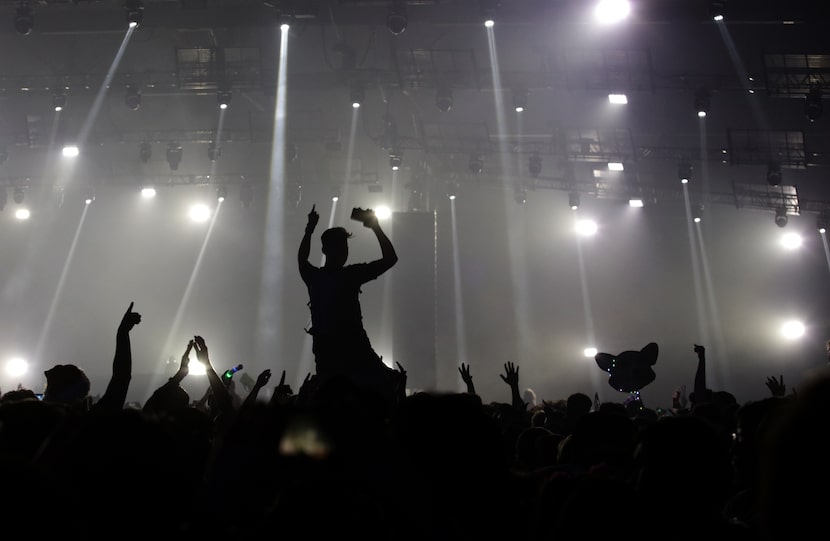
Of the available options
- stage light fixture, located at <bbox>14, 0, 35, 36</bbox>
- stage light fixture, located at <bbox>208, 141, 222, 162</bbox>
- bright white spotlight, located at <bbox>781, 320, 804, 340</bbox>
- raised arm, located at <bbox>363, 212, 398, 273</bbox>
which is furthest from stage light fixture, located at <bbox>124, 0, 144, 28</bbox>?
bright white spotlight, located at <bbox>781, 320, 804, 340</bbox>

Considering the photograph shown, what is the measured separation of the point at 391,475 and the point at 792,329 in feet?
78.4

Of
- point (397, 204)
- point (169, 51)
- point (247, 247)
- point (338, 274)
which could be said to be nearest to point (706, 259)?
point (397, 204)

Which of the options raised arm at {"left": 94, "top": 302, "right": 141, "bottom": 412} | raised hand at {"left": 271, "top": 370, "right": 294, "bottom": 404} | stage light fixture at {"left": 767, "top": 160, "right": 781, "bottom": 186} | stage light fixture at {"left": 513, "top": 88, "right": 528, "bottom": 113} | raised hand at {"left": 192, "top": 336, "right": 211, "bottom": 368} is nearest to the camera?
raised hand at {"left": 271, "top": 370, "right": 294, "bottom": 404}

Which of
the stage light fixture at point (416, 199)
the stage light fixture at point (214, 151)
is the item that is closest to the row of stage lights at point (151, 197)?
the stage light fixture at point (214, 151)

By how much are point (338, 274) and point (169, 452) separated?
11.2 ft

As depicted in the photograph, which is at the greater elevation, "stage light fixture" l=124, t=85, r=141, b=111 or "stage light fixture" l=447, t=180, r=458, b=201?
"stage light fixture" l=124, t=85, r=141, b=111

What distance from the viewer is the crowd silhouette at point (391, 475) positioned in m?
1.24

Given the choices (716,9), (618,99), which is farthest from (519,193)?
(716,9)

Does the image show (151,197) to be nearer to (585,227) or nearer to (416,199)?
(416,199)

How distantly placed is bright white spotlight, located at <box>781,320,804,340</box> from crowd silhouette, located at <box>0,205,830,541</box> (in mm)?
22083

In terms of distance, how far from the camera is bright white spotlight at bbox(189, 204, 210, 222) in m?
23.9

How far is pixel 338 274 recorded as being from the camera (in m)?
5.03

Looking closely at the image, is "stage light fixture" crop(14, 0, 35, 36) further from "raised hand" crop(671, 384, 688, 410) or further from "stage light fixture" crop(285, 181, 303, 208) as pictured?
"raised hand" crop(671, 384, 688, 410)

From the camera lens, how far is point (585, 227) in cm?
2411
